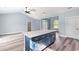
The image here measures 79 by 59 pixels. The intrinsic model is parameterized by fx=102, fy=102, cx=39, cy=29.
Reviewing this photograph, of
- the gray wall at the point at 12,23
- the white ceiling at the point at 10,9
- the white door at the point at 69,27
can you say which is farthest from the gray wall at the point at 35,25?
the white door at the point at 69,27

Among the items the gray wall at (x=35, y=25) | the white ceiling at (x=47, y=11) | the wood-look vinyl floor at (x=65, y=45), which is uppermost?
the white ceiling at (x=47, y=11)

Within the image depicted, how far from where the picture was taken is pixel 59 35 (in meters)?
1.38

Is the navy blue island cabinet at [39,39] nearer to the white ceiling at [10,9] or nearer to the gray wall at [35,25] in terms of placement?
the gray wall at [35,25]

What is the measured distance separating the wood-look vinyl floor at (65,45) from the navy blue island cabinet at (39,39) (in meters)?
0.06

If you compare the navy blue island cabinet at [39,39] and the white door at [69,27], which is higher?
the white door at [69,27]

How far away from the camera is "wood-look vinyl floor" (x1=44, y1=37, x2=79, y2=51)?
132 centimetres

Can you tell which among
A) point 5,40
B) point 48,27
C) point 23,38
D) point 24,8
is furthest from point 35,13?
point 5,40

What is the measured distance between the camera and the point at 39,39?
1.36m

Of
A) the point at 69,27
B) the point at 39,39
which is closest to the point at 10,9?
the point at 39,39

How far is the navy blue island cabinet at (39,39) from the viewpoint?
1336 millimetres

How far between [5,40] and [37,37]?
0.41 m

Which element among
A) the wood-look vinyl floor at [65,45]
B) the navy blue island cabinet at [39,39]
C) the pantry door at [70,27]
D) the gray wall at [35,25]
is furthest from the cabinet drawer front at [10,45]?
the pantry door at [70,27]

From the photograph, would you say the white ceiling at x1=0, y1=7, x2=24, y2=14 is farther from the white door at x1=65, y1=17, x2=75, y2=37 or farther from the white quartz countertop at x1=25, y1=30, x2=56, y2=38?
the white door at x1=65, y1=17, x2=75, y2=37
